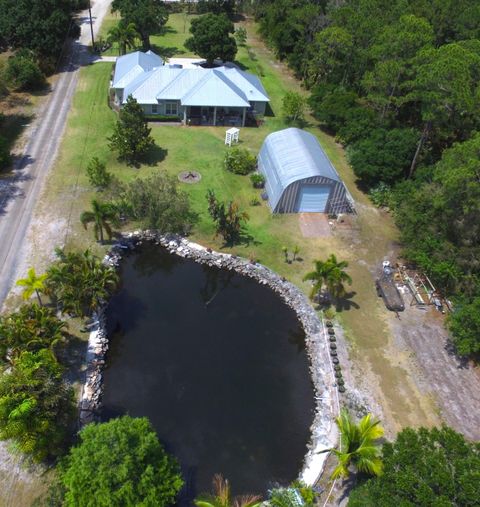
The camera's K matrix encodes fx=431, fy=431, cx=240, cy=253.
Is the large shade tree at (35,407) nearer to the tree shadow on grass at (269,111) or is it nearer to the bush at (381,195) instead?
the bush at (381,195)

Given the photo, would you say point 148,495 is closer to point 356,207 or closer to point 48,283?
point 48,283

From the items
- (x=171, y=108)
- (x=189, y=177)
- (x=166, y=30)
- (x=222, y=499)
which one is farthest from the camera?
(x=166, y=30)

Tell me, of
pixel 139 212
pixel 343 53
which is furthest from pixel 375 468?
pixel 343 53

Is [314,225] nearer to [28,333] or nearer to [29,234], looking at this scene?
[29,234]

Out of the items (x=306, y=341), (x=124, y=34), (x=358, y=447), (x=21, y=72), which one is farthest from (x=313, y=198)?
(x=124, y=34)

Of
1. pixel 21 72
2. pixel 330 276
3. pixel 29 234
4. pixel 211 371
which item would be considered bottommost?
pixel 211 371

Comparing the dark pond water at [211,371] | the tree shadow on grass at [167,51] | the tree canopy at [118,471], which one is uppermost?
the tree canopy at [118,471]

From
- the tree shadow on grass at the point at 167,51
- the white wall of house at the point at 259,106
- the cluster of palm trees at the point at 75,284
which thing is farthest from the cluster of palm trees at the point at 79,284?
the tree shadow on grass at the point at 167,51

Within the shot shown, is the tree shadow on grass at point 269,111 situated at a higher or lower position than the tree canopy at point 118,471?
lower
